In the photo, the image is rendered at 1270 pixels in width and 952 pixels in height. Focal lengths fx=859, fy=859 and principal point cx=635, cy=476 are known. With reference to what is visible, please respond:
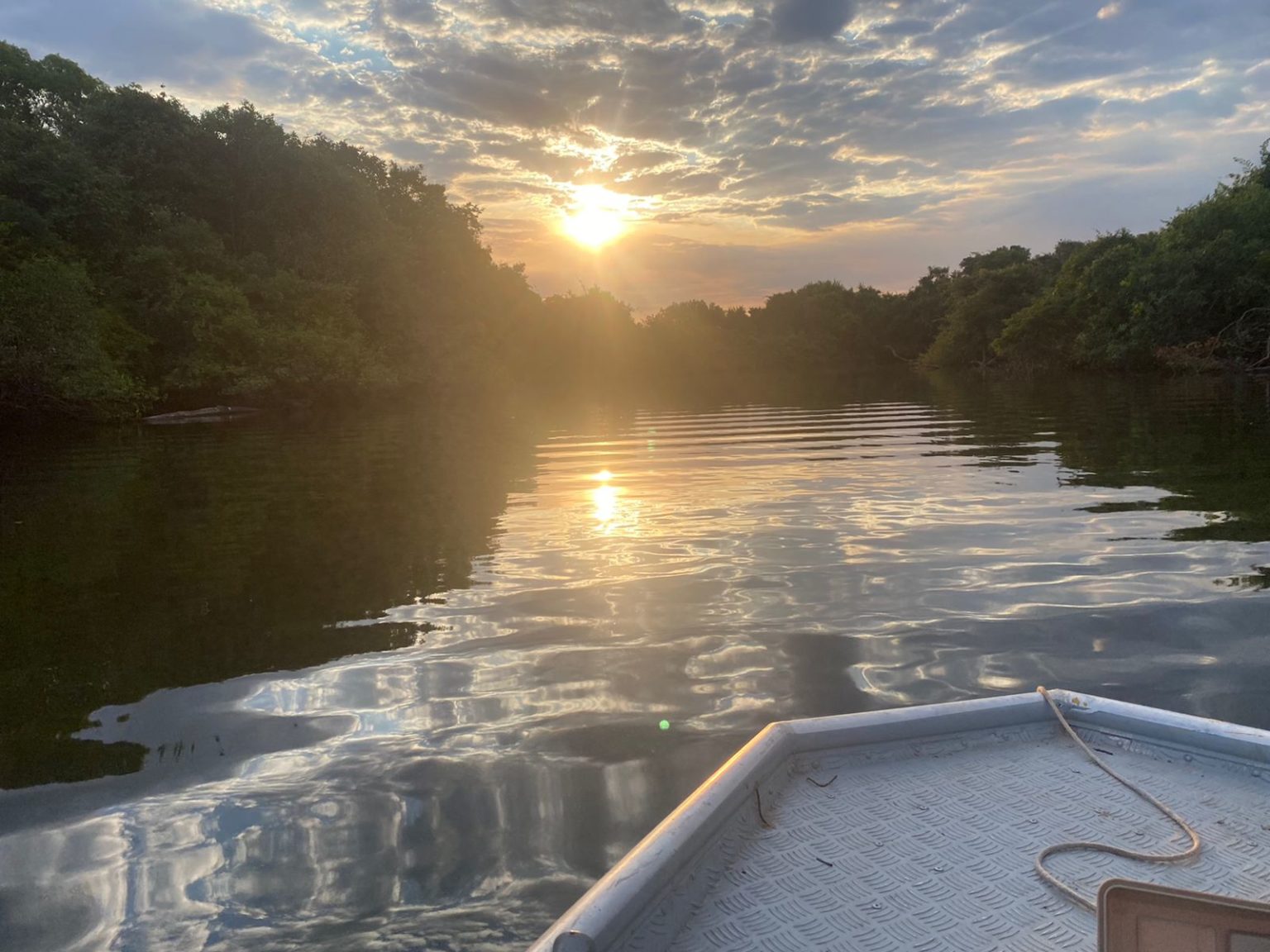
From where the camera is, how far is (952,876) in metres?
2.32

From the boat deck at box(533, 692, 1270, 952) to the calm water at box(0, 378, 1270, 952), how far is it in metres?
0.67

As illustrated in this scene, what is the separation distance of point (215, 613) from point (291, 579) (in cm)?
85

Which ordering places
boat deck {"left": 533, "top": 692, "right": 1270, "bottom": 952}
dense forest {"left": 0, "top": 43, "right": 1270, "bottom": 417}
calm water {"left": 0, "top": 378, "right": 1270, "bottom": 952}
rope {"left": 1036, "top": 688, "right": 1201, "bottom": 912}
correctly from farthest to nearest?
dense forest {"left": 0, "top": 43, "right": 1270, "bottom": 417} < calm water {"left": 0, "top": 378, "right": 1270, "bottom": 952} < rope {"left": 1036, "top": 688, "right": 1201, "bottom": 912} < boat deck {"left": 533, "top": 692, "right": 1270, "bottom": 952}

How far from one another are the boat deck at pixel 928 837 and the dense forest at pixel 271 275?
22.7 meters

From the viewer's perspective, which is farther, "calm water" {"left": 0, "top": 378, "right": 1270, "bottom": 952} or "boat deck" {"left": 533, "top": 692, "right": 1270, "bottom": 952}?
"calm water" {"left": 0, "top": 378, "right": 1270, "bottom": 952}

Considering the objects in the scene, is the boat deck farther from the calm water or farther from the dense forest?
the dense forest

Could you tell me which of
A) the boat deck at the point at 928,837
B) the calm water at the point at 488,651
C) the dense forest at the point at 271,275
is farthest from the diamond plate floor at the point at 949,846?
the dense forest at the point at 271,275

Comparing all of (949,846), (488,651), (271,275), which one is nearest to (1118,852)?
(949,846)

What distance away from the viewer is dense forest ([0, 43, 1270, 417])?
23.4 meters

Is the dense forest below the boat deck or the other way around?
the other way around

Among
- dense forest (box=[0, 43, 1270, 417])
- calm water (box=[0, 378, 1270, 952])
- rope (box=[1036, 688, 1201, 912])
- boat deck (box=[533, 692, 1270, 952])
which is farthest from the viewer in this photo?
dense forest (box=[0, 43, 1270, 417])

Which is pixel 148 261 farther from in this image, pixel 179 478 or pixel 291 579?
pixel 291 579

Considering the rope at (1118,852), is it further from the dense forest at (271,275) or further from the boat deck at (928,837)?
the dense forest at (271,275)

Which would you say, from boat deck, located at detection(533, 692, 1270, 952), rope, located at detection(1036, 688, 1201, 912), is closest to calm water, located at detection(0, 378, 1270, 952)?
boat deck, located at detection(533, 692, 1270, 952)
